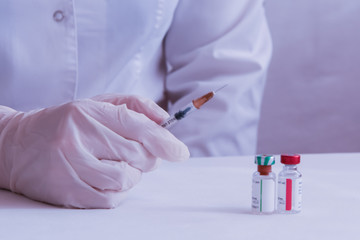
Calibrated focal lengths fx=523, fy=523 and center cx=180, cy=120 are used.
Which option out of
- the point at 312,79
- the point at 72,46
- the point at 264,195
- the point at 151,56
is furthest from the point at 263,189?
the point at 312,79

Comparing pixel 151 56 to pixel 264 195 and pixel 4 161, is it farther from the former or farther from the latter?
pixel 264 195

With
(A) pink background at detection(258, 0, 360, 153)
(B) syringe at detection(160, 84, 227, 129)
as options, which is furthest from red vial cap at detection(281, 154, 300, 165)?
(A) pink background at detection(258, 0, 360, 153)

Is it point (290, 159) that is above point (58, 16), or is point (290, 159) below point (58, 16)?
below

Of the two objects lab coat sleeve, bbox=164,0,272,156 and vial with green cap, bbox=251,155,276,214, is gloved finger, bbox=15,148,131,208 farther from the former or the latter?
lab coat sleeve, bbox=164,0,272,156

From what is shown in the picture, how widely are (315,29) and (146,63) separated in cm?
68

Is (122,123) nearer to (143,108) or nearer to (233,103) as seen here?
(143,108)

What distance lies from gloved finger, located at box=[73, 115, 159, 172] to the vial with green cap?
185 mm

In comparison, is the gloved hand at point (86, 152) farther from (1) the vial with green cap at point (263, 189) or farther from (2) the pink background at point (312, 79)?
(2) the pink background at point (312, 79)

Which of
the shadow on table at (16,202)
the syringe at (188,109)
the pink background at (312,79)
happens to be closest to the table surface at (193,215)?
the shadow on table at (16,202)

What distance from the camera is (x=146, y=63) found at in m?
1.51

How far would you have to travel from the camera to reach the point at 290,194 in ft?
2.51

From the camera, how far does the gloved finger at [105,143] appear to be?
0.79 meters

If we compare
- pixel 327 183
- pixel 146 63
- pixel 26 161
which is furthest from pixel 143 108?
pixel 146 63

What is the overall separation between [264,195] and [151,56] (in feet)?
2.75
